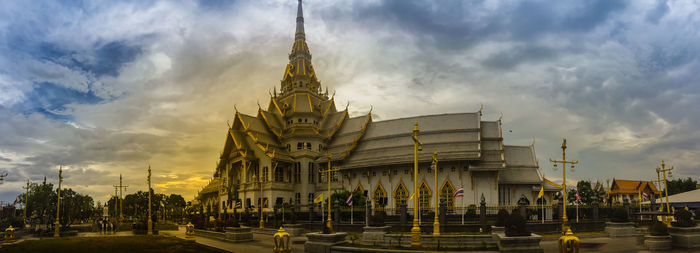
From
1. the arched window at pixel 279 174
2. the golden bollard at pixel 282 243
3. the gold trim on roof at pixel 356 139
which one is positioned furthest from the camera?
the arched window at pixel 279 174

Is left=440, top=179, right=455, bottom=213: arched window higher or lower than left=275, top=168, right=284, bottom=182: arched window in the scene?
lower

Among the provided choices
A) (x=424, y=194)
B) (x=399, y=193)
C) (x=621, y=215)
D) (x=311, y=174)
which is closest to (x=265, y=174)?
(x=311, y=174)

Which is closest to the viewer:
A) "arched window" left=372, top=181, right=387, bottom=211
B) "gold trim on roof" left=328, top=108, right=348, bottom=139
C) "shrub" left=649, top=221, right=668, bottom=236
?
"shrub" left=649, top=221, right=668, bottom=236

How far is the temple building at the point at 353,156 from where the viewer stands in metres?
40.9

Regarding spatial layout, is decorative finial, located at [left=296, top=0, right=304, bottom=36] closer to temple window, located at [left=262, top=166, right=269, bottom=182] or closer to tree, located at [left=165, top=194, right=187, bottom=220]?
temple window, located at [left=262, top=166, right=269, bottom=182]

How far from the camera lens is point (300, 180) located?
50656 millimetres

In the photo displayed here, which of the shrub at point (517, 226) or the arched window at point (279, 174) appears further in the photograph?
the arched window at point (279, 174)

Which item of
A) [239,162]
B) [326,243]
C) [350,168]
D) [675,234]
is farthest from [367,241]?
[239,162]

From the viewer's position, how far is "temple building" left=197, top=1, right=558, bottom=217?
134 feet

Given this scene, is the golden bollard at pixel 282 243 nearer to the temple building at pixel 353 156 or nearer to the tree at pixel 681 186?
the temple building at pixel 353 156

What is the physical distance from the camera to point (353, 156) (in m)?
48.8

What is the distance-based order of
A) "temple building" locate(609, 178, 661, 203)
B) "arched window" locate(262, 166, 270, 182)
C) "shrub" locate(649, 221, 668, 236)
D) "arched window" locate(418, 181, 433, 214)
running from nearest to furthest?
"shrub" locate(649, 221, 668, 236) < "arched window" locate(418, 181, 433, 214) < "arched window" locate(262, 166, 270, 182) < "temple building" locate(609, 178, 661, 203)

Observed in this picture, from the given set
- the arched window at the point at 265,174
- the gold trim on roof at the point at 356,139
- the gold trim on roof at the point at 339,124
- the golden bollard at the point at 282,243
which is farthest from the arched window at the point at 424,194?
the golden bollard at the point at 282,243

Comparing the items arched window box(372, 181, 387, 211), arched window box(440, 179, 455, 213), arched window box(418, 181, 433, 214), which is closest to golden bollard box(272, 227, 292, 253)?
arched window box(440, 179, 455, 213)
